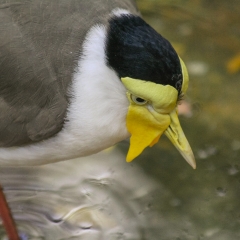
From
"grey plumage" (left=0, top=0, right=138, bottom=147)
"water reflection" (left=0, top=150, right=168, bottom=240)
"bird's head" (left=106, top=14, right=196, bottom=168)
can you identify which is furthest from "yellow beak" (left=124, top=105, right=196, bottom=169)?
"water reflection" (left=0, top=150, right=168, bottom=240)

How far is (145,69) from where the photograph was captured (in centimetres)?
163

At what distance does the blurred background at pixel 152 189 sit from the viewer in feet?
7.36

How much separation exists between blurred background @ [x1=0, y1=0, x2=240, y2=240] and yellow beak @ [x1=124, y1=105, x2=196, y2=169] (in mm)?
501

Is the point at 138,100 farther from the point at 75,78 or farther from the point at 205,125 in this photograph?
the point at 205,125

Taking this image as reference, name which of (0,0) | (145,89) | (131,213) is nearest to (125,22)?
(145,89)

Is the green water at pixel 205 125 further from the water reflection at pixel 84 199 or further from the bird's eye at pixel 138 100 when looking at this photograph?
the bird's eye at pixel 138 100

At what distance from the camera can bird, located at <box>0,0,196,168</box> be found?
167cm

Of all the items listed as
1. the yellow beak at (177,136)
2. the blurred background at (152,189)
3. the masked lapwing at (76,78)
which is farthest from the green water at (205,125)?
the masked lapwing at (76,78)

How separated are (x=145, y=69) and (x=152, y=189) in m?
0.87

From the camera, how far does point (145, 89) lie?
1.65 meters

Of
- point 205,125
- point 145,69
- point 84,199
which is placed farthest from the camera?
point 205,125

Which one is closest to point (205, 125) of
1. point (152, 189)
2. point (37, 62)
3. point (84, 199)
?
point (152, 189)

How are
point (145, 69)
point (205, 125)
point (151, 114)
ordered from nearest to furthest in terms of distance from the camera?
point (145, 69) → point (151, 114) → point (205, 125)

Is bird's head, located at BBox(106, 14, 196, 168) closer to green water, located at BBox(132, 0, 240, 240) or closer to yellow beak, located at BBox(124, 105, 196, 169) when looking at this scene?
yellow beak, located at BBox(124, 105, 196, 169)
